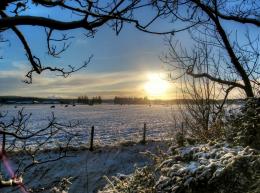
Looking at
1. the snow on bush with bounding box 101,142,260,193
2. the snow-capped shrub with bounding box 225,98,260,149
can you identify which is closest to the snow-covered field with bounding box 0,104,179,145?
the snow on bush with bounding box 101,142,260,193

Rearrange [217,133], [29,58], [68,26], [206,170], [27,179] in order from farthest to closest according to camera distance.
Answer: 1. [27,179]
2. [217,133]
3. [206,170]
4. [29,58]
5. [68,26]

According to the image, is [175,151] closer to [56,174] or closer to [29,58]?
[29,58]

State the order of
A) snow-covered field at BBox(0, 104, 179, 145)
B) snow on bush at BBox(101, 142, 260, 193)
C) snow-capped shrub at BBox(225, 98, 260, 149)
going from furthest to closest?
snow-covered field at BBox(0, 104, 179, 145) < snow-capped shrub at BBox(225, 98, 260, 149) < snow on bush at BBox(101, 142, 260, 193)

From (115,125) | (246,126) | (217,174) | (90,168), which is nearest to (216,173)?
(217,174)

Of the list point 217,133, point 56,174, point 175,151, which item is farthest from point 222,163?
point 56,174

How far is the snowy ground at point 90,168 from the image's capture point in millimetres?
17922

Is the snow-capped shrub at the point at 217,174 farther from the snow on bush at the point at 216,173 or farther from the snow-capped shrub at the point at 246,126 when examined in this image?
the snow-capped shrub at the point at 246,126

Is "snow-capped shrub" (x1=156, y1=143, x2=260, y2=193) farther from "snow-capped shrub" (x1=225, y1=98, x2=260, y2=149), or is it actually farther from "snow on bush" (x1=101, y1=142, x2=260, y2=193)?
"snow-capped shrub" (x1=225, y1=98, x2=260, y2=149)

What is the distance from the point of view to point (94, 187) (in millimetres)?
17016

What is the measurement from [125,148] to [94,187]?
6.46m

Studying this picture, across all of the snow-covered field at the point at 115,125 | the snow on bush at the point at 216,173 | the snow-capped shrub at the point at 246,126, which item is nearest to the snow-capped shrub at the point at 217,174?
the snow on bush at the point at 216,173

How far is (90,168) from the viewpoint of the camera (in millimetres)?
20078

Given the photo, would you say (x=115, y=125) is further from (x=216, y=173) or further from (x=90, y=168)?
(x=216, y=173)

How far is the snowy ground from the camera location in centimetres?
1792
